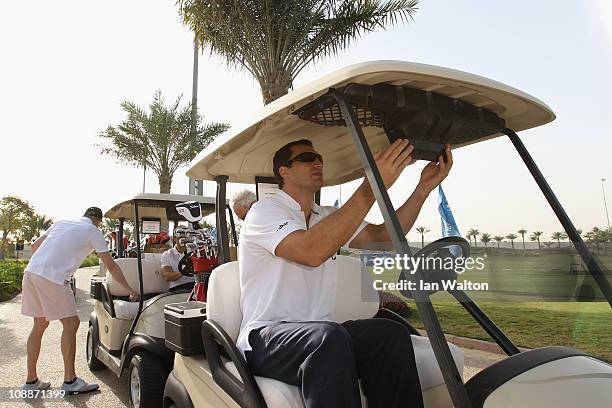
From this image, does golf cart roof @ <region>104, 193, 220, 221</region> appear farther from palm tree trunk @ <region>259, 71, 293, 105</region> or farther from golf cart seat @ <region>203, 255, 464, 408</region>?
palm tree trunk @ <region>259, 71, 293, 105</region>

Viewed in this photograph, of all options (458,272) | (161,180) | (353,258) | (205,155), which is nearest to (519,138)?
(458,272)

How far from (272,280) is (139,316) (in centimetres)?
223

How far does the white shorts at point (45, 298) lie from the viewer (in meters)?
4.29

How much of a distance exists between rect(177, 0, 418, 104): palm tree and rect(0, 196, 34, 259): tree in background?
35823mm

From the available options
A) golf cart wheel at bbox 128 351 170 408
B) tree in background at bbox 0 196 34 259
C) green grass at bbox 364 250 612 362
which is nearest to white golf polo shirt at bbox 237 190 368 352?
green grass at bbox 364 250 612 362

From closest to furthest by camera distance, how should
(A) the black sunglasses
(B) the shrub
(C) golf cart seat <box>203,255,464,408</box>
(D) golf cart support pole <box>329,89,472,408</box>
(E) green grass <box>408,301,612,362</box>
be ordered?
(D) golf cart support pole <box>329,89,472,408</box> → (C) golf cart seat <box>203,255,464,408</box> → (A) the black sunglasses → (E) green grass <box>408,301,612,362</box> → (B) the shrub

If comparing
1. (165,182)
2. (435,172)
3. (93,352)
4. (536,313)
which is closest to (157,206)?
(93,352)

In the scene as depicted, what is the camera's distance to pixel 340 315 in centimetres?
264

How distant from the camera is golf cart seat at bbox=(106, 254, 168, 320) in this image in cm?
436

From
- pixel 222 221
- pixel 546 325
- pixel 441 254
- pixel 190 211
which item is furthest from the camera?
pixel 546 325

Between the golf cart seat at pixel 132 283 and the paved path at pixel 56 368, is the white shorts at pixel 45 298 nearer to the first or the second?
the golf cart seat at pixel 132 283

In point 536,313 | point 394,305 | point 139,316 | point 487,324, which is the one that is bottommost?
point 536,313

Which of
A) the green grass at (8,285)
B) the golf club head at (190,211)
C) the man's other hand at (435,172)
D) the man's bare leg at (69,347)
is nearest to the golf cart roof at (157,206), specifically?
the golf club head at (190,211)

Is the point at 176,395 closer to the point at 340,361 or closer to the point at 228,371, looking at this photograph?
the point at 228,371
